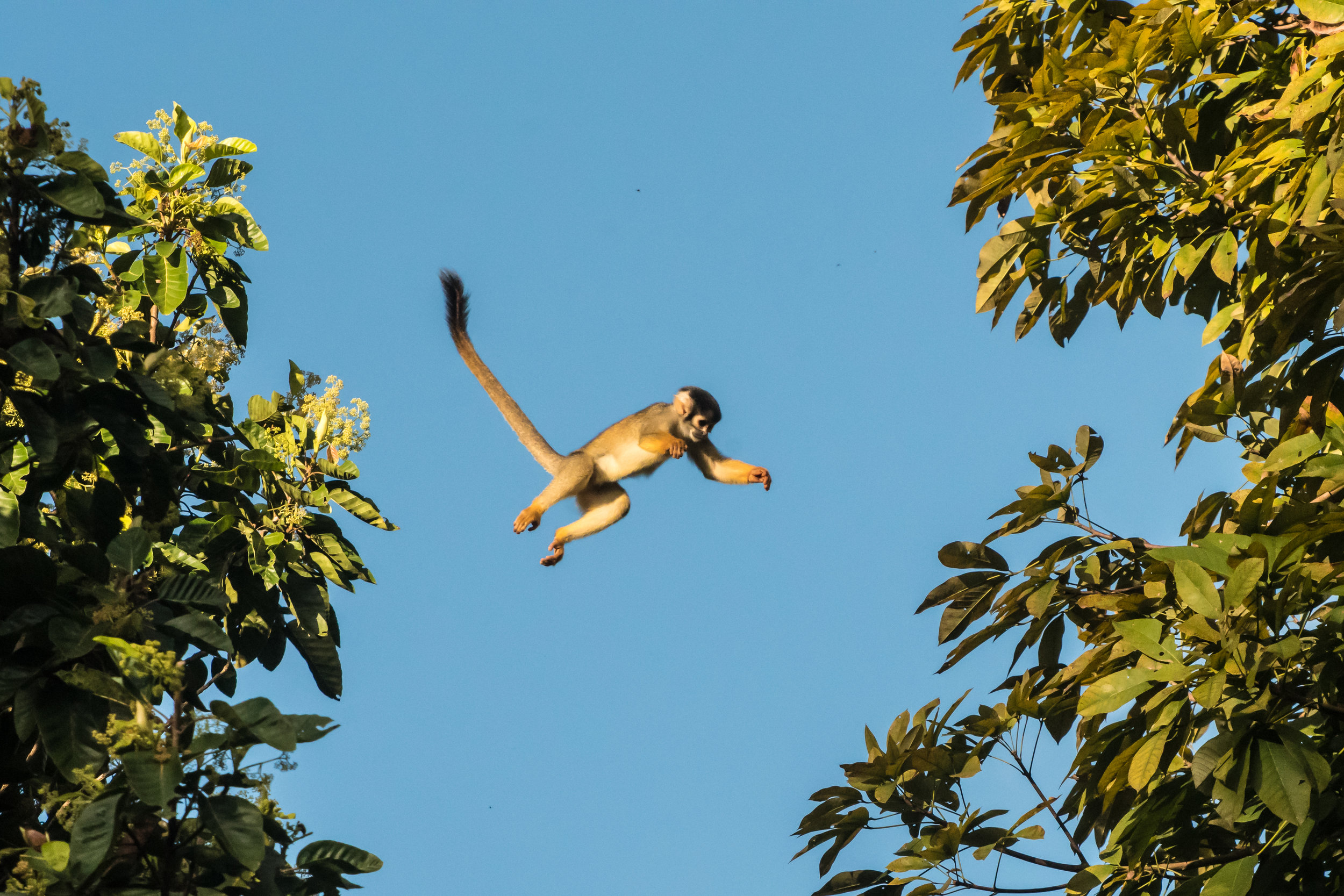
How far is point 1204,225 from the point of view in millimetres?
3637

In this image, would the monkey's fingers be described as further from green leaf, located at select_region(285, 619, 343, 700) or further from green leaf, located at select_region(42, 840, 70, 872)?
green leaf, located at select_region(42, 840, 70, 872)

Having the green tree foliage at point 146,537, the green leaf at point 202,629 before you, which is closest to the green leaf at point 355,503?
the green tree foliage at point 146,537

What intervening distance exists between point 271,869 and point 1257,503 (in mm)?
2526

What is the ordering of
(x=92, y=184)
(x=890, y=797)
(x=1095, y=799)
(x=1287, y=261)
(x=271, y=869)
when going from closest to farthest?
(x=271, y=869)
(x=92, y=184)
(x=1287, y=261)
(x=1095, y=799)
(x=890, y=797)

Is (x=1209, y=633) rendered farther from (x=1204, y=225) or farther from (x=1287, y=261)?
(x=1204, y=225)

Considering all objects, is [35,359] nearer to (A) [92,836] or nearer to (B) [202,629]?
(B) [202,629]

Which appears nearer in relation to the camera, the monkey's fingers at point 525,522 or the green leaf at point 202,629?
the green leaf at point 202,629

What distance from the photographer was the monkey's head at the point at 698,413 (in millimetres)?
6918

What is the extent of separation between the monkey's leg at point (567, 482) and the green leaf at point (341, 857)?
11.5 feet

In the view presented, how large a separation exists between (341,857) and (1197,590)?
6.80 feet

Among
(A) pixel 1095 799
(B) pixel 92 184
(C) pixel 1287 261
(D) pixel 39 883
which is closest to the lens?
(D) pixel 39 883

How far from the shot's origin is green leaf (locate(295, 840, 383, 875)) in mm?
2703

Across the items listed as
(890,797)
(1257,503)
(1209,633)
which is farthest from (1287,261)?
(890,797)

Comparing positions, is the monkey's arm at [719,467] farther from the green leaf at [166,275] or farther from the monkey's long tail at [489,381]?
the green leaf at [166,275]
